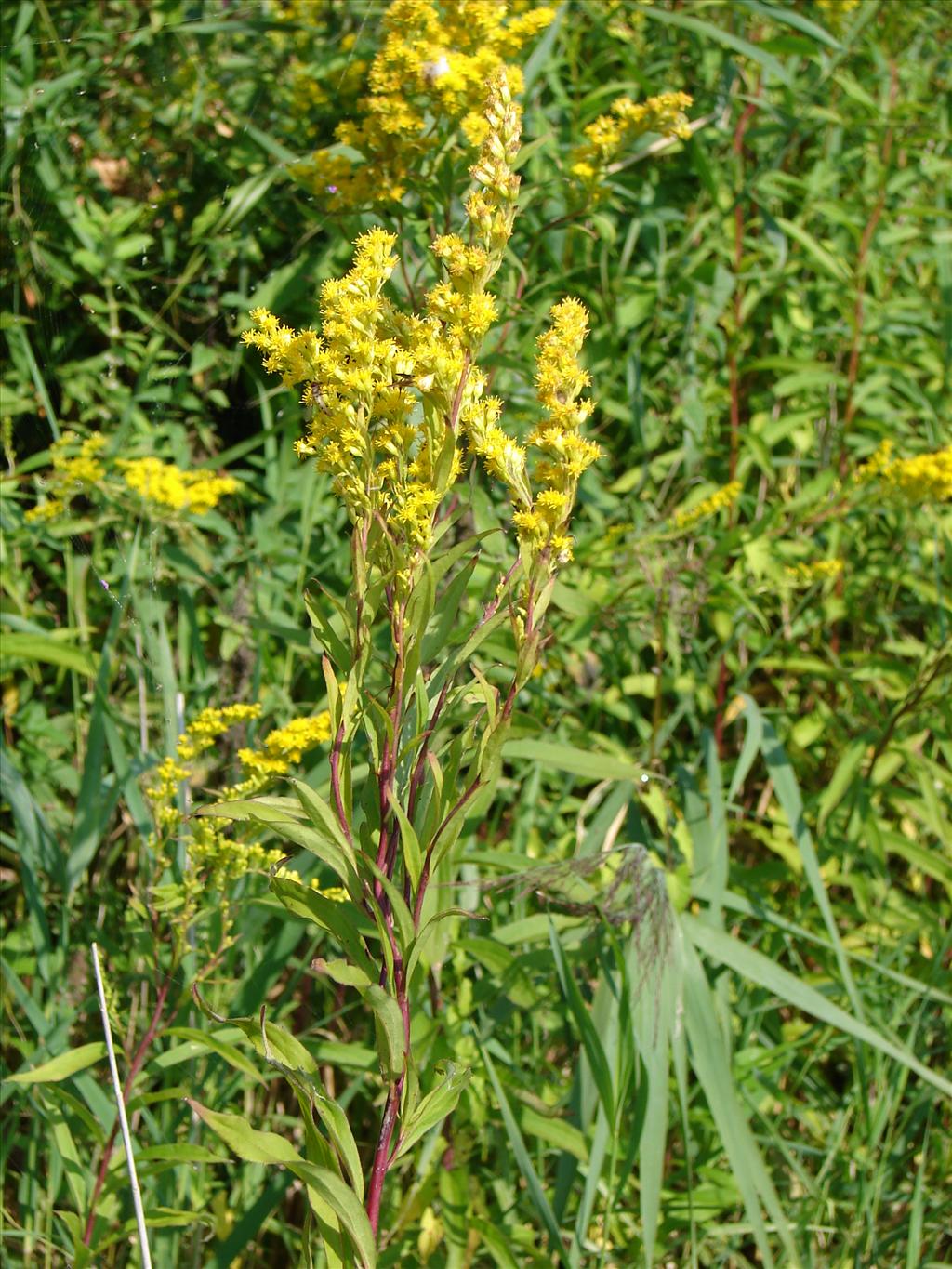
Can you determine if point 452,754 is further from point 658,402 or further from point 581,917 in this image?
point 658,402

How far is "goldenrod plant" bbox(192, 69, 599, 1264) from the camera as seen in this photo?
3.47 ft

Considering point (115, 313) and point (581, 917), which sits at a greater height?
point (115, 313)

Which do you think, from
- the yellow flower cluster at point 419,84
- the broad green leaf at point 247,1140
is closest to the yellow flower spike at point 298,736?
the broad green leaf at point 247,1140

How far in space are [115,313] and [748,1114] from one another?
195cm

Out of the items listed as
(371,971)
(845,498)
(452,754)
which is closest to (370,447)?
(452,754)

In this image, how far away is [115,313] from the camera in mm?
2557

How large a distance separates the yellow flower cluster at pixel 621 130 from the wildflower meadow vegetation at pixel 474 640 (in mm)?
A: 13

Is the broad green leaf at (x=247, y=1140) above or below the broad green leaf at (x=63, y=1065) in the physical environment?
above

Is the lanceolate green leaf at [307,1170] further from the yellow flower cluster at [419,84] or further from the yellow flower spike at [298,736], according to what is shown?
the yellow flower cluster at [419,84]

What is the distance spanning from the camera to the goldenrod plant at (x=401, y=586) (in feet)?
3.47

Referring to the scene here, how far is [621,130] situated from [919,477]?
80 centimetres

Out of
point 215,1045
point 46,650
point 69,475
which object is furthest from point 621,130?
point 215,1045

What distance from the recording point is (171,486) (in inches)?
83.7

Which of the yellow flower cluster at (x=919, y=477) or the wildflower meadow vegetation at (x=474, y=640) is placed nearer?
the wildflower meadow vegetation at (x=474, y=640)
